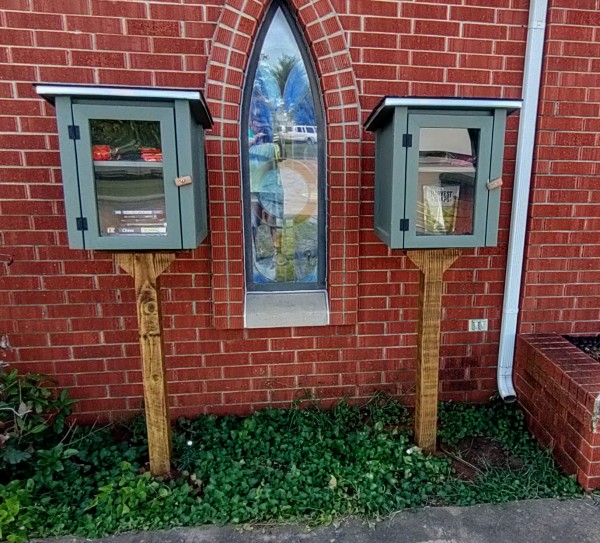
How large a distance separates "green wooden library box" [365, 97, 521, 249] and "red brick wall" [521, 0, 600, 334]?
99 centimetres

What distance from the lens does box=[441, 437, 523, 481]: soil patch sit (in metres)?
2.67

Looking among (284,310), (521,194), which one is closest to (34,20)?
(284,310)

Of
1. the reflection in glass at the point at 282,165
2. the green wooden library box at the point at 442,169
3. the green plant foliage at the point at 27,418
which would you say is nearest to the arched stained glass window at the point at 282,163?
the reflection in glass at the point at 282,165

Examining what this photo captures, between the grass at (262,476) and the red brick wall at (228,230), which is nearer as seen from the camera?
the grass at (262,476)

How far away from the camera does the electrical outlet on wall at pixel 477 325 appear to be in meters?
→ 3.23

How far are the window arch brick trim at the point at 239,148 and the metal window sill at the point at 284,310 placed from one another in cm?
8

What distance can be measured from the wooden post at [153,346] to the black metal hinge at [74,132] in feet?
1.99

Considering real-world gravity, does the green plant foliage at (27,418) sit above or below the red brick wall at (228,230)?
below

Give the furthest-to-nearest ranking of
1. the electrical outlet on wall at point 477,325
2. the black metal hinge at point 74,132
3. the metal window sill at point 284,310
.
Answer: the electrical outlet on wall at point 477,325, the metal window sill at point 284,310, the black metal hinge at point 74,132

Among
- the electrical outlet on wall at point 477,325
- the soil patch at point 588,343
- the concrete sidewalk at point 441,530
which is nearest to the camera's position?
the concrete sidewalk at point 441,530

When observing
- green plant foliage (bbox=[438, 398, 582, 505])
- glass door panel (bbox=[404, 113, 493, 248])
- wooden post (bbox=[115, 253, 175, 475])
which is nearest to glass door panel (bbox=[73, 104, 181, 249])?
wooden post (bbox=[115, 253, 175, 475])

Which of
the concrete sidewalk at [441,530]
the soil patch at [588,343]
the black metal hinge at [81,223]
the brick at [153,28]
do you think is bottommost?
the concrete sidewalk at [441,530]

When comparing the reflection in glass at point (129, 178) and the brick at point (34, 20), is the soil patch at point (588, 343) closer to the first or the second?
the reflection in glass at point (129, 178)

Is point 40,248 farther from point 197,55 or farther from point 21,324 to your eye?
point 197,55
